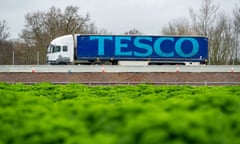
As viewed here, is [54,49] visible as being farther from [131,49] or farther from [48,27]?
[48,27]

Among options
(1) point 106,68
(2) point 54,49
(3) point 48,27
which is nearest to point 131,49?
(1) point 106,68

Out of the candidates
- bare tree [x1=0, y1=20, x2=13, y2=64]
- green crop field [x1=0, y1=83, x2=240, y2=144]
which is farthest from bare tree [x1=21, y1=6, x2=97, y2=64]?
green crop field [x1=0, y1=83, x2=240, y2=144]

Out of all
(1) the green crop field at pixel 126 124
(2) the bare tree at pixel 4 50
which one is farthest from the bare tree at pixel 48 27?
(1) the green crop field at pixel 126 124

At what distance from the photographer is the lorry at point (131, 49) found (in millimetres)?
37375

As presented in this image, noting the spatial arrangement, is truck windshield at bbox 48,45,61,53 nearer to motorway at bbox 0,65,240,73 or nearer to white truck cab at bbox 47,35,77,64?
white truck cab at bbox 47,35,77,64

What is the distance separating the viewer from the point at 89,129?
15.1ft

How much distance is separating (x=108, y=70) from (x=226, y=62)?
1038 inches

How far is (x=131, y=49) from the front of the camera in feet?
124

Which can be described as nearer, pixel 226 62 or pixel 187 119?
pixel 187 119

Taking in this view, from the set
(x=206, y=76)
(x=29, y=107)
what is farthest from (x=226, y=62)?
(x=29, y=107)

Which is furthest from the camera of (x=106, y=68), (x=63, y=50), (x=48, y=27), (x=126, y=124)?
(x=48, y=27)

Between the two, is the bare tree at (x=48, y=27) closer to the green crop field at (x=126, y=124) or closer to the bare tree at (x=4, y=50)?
the bare tree at (x=4, y=50)

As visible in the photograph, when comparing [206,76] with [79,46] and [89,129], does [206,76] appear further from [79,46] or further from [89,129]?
[89,129]

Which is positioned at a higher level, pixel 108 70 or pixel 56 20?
pixel 56 20
